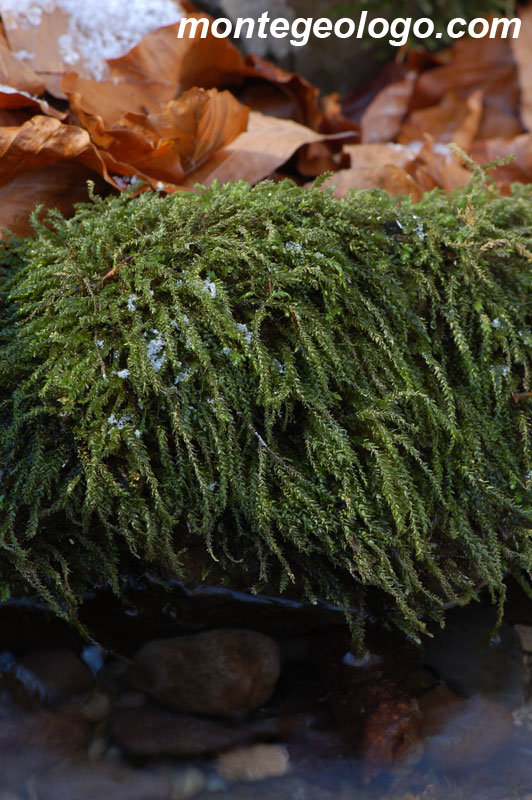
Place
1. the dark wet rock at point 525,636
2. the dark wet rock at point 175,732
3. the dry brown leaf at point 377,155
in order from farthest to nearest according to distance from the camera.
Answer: the dry brown leaf at point 377,155, the dark wet rock at point 525,636, the dark wet rock at point 175,732

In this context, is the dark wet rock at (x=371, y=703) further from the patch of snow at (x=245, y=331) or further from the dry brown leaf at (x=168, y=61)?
the dry brown leaf at (x=168, y=61)

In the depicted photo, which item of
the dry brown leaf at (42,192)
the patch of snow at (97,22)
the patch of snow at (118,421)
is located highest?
the patch of snow at (97,22)

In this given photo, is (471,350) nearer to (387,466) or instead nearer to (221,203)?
(387,466)

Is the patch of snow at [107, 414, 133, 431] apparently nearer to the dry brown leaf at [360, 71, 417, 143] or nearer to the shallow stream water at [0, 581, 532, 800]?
the shallow stream water at [0, 581, 532, 800]

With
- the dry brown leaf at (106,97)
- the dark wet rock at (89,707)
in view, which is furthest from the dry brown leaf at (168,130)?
the dark wet rock at (89,707)

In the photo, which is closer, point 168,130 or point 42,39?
point 168,130

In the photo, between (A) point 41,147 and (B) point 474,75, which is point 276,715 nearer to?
(A) point 41,147

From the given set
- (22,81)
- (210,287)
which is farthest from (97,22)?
(210,287)
